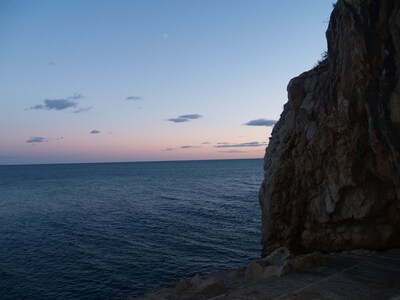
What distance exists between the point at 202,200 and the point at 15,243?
37308 millimetres

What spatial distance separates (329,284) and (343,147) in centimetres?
941

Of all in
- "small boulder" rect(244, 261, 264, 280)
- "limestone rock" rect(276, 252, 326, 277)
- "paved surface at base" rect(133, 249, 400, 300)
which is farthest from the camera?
"small boulder" rect(244, 261, 264, 280)

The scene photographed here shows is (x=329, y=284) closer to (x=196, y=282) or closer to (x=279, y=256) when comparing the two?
(x=279, y=256)

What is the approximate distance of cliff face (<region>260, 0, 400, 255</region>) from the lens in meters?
16.1

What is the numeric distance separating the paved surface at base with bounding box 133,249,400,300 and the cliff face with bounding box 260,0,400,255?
348 centimetres

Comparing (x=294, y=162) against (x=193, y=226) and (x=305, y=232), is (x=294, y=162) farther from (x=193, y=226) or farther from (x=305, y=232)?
(x=193, y=226)

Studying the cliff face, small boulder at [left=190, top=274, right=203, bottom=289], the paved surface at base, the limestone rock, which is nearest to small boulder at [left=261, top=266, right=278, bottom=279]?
the limestone rock

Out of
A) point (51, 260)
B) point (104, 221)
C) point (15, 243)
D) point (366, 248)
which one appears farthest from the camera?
point (104, 221)

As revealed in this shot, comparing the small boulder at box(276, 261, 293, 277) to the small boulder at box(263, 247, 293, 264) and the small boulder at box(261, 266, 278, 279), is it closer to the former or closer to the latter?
the small boulder at box(261, 266, 278, 279)

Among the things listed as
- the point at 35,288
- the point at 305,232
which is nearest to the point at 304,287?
the point at 305,232

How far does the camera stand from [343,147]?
21.8 m

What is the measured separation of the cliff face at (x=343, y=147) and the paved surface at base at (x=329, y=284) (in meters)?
3.48

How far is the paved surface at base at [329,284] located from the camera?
1408 cm

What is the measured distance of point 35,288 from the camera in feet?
87.2
